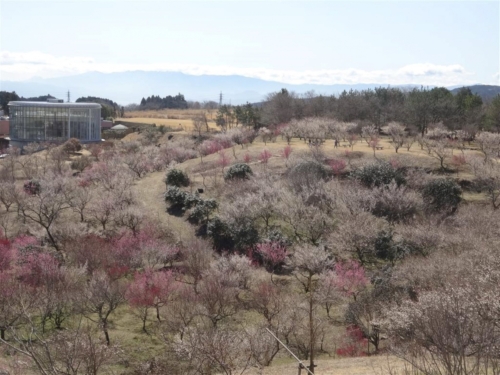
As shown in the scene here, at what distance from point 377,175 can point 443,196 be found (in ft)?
17.2

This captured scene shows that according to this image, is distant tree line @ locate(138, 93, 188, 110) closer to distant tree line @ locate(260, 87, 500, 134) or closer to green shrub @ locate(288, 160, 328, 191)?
distant tree line @ locate(260, 87, 500, 134)

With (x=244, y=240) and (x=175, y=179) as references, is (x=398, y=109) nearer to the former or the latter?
(x=175, y=179)

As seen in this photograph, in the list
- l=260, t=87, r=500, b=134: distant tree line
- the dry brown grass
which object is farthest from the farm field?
l=260, t=87, r=500, b=134: distant tree line

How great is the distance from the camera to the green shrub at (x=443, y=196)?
36031 mm

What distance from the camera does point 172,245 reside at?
108ft

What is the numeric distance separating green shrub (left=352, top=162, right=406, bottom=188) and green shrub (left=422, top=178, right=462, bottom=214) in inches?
122

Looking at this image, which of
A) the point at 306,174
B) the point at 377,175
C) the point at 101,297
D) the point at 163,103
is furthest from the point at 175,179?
the point at 163,103

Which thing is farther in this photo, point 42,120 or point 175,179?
point 42,120

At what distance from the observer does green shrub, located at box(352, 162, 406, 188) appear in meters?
38.8

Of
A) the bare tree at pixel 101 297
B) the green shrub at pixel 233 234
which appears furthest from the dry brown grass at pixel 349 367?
the green shrub at pixel 233 234

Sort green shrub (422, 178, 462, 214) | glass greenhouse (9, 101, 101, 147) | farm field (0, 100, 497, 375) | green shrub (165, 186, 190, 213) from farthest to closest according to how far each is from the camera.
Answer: glass greenhouse (9, 101, 101, 147) < green shrub (165, 186, 190, 213) < green shrub (422, 178, 462, 214) < farm field (0, 100, 497, 375)

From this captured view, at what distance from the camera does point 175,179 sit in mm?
42500

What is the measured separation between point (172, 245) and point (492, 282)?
21160mm

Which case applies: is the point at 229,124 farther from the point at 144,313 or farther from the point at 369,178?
the point at 144,313
